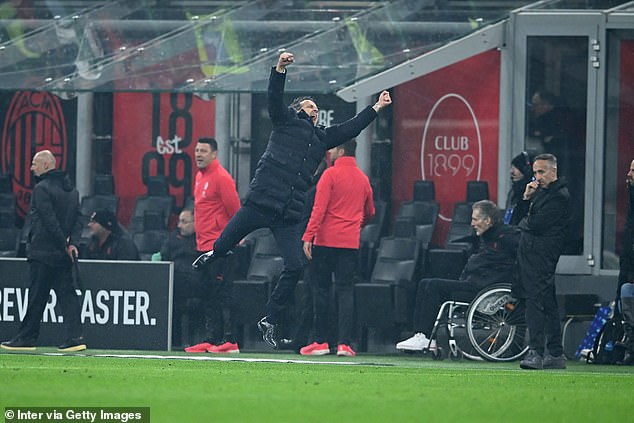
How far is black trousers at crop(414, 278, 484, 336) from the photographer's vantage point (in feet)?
50.3

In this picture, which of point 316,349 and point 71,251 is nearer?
point 71,251

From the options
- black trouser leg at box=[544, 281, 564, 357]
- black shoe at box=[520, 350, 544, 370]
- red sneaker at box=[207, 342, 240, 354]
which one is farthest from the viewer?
red sneaker at box=[207, 342, 240, 354]

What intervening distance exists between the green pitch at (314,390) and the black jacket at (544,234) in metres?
0.84

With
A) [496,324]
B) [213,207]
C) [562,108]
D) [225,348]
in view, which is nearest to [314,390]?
[496,324]

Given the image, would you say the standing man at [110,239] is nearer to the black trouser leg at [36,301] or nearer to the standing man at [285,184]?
the black trouser leg at [36,301]

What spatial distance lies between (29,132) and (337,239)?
7.60m

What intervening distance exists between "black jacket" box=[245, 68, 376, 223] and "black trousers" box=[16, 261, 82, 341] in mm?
2974

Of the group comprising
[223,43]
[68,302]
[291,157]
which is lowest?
[68,302]

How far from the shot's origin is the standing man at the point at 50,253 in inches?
599

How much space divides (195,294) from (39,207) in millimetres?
2010

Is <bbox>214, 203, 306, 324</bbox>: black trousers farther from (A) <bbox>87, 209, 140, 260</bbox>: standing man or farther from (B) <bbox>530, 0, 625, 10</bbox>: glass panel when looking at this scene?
(B) <bbox>530, 0, 625, 10</bbox>: glass panel

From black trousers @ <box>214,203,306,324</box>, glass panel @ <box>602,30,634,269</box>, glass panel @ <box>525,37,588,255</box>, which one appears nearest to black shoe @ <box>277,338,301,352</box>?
black trousers @ <box>214,203,306,324</box>

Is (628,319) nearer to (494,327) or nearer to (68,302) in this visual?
(494,327)

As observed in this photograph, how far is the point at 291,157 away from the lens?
1323 centimetres
